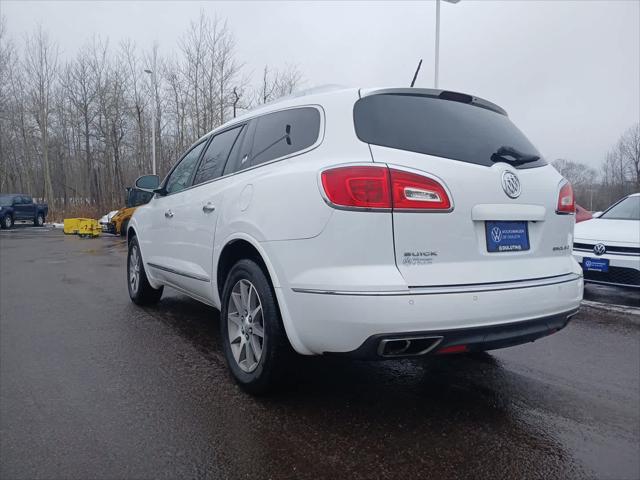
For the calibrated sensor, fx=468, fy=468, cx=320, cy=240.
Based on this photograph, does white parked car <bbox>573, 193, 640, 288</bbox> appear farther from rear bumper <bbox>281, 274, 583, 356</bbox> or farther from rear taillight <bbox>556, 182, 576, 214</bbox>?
rear bumper <bbox>281, 274, 583, 356</bbox>

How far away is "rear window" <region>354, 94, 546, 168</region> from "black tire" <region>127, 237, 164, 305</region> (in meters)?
3.55

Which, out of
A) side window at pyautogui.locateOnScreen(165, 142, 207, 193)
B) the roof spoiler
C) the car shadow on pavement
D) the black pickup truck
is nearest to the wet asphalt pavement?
the car shadow on pavement

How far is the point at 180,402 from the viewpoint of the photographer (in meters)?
2.83

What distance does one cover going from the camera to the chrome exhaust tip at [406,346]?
2173 mm

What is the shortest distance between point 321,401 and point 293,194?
127cm

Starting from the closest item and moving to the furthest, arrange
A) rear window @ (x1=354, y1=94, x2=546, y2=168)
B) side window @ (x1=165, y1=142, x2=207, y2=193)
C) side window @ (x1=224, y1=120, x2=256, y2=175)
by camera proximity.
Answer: rear window @ (x1=354, y1=94, x2=546, y2=168)
side window @ (x1=224, y1=120, x2=256, y2=175)
side window @ (x1=165, y1=142, x2=207, y2=193)

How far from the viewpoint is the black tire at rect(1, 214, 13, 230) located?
82.1 feet

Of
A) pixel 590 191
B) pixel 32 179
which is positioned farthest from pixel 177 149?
pixel 590 191

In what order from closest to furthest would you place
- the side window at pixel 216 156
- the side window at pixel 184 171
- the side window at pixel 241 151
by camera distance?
1. the side window at pixel 241 151
2. the side window at pixel 216 156
3. the side window at pixel 184 171

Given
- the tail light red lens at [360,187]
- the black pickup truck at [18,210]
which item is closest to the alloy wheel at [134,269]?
the tail light red lens at [360,187]

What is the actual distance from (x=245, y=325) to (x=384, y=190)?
131 centimetres

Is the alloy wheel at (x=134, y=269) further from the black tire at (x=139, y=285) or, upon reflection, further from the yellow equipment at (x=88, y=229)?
the yellow equipment at (x=88, y=229)

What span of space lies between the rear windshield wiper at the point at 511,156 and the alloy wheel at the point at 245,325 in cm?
156

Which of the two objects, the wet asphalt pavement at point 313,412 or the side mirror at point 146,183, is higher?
the side mirror at point 146,183
